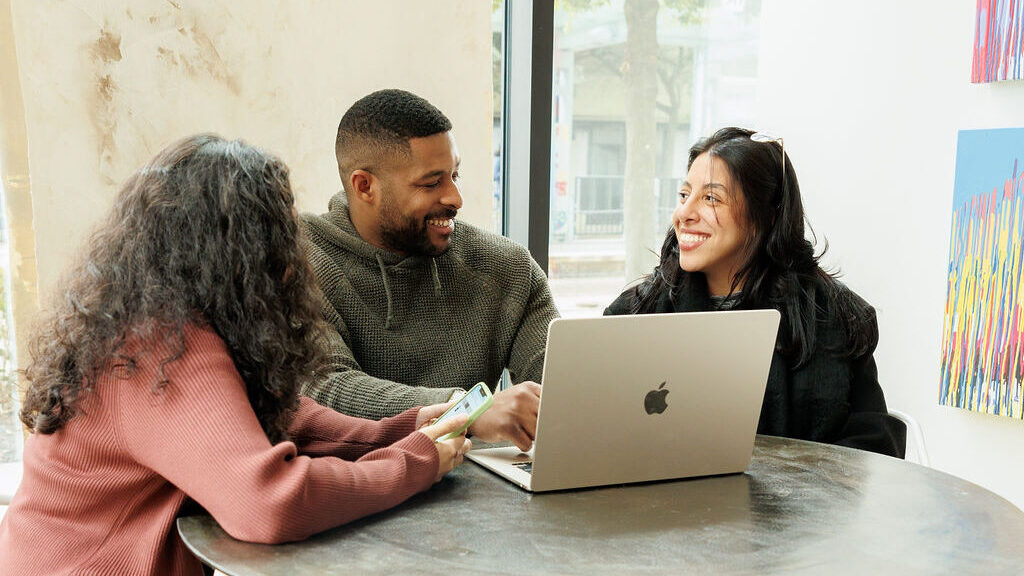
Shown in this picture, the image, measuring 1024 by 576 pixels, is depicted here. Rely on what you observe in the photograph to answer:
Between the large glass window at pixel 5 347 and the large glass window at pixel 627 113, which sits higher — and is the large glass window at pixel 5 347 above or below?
below

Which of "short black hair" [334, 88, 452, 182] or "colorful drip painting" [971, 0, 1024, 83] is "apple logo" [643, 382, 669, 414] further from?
"colorful drip painting" [971, 0, 1024, 83]

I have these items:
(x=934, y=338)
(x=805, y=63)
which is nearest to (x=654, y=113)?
(x=805, y=63)

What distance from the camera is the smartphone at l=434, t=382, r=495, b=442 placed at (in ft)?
4.78

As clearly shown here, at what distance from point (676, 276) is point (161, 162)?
1.35 meters

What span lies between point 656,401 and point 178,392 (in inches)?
26.5

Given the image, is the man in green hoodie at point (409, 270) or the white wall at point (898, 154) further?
the white wall at point (898, 154)

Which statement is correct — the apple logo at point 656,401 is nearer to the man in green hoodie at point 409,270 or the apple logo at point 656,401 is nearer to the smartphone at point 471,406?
the smartphone at point 471,406

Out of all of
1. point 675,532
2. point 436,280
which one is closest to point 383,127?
point 436,280

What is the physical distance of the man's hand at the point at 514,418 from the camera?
160 cm

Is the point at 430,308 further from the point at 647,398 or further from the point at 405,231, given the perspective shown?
the point at 647,398

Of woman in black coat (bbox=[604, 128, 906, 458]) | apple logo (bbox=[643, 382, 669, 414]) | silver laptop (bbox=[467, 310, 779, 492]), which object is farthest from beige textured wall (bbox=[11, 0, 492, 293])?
apple logo (bbox=[643, 382, 669, 414])

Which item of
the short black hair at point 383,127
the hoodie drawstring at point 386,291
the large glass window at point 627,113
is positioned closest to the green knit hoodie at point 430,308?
the hoodie drawstring at point 386,291

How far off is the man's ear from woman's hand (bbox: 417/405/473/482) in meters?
0.84

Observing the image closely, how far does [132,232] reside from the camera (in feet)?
4.24
